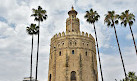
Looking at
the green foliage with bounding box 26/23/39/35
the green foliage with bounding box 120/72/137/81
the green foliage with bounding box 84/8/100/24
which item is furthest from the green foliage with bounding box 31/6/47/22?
the green foliage with bounding box 120/72/137/81

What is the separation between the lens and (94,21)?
36500 mm

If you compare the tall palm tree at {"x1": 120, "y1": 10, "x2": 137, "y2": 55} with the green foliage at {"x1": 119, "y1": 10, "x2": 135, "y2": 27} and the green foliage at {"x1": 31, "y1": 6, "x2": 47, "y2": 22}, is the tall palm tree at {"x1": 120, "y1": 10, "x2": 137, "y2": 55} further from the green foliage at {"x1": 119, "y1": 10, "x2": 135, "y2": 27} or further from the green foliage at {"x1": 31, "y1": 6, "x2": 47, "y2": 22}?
the green foliage at {"x1": 31, "y1": 6, "x2": 47, "y2": 22}

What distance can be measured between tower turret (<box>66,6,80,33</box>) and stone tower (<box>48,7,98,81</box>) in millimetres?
1255

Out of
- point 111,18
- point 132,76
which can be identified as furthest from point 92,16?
point 132,76

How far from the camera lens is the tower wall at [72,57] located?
1526 inches

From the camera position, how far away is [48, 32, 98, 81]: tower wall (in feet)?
127

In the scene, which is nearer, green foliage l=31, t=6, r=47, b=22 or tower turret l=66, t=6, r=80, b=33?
green foliage l=31, t=6, r=47, b=22

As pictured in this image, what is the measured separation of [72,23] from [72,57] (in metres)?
10.8

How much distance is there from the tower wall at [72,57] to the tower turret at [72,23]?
3.36 meters

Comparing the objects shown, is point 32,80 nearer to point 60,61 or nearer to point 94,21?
point 60,61

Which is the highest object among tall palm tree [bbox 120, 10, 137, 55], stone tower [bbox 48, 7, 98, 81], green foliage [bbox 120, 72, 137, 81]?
tall palm tree [bbox 120, 10, 137, 55]

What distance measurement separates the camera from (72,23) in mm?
46281

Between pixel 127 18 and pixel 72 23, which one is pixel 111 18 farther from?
pixel 72 23

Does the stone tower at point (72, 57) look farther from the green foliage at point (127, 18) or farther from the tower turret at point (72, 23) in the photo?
the green foliage at point (127, 18)
